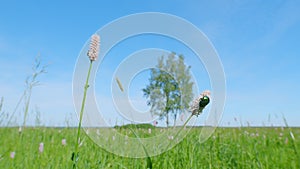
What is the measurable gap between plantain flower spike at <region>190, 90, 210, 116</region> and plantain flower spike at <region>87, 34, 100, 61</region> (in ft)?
1.44

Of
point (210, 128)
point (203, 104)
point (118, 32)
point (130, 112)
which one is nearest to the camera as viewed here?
point (203, 104)

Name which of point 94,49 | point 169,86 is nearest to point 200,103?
point 94,49

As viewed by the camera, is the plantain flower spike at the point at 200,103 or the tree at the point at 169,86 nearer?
the plantain flower spike at the point at 200,103

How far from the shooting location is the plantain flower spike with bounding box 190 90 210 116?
40.2 inches

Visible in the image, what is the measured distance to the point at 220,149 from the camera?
267 centimetres

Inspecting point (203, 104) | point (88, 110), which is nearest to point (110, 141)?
point (88, 110)

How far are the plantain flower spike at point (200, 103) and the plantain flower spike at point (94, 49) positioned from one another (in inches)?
17.3

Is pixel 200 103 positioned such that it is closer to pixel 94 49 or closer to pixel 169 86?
pixel 94 49

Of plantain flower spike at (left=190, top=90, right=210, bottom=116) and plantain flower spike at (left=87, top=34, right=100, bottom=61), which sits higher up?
plantain flower spike at (left=87, top=34, right=100, bottom=61)

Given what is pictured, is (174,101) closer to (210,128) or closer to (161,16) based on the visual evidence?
(210,128)

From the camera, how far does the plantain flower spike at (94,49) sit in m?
0.91

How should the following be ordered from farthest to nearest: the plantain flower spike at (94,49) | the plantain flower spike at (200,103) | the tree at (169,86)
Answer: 1. the tree at (169,86)
2. the plantain flower spike at (200,103)
3. the plantain flower spike at (94,49)

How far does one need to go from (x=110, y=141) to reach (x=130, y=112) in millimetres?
1024

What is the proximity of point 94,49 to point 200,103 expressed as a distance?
0.46 m
